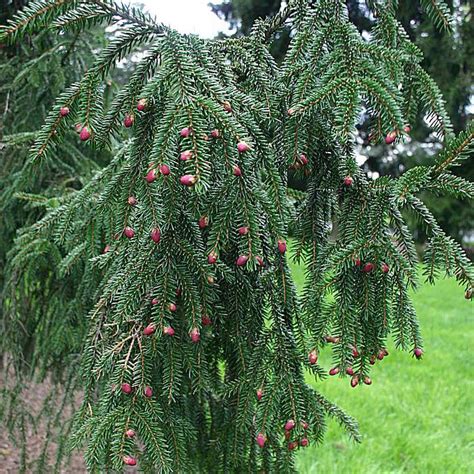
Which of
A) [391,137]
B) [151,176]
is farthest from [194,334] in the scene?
[391,137]

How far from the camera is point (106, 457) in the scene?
4.51 feet

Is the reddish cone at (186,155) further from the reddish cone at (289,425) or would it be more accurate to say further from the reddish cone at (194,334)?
the reddish cone at (289,425)

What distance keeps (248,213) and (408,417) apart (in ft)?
10.3

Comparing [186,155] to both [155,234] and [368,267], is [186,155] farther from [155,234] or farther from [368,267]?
[368,267]

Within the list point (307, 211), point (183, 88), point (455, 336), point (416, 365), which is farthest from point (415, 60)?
point (455, 336)

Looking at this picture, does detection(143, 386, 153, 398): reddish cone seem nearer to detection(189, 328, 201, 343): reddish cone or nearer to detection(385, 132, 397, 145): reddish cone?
detection(189, 328, 201, 343): reddish cone

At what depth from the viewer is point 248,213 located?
1100mm

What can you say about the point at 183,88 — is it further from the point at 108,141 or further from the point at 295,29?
the point at 295,29

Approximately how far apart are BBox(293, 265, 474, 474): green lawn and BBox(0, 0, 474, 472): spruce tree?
192 centimetres

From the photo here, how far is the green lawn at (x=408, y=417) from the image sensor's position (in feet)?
10.4

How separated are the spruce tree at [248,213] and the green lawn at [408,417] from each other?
1924 millimetres

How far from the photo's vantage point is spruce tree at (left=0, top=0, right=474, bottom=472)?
1092 millimetres

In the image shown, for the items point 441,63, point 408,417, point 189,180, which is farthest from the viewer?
point 441,63

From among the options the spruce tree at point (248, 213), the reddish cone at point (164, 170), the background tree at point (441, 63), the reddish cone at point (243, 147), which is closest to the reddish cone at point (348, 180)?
the spruce tree at point (248, 213)
